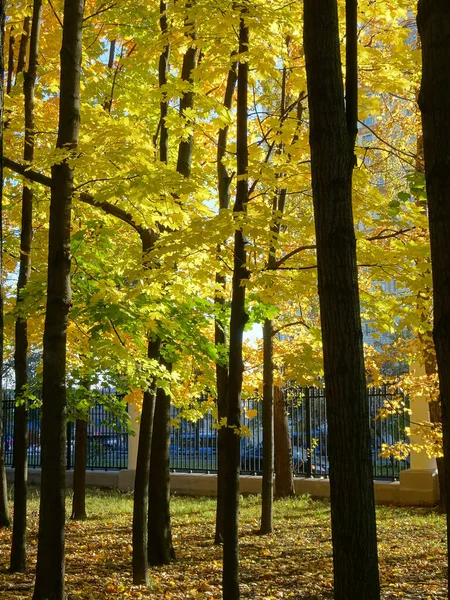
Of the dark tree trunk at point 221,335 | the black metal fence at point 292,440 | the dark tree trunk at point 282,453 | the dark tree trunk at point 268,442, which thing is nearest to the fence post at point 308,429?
the black metal fence at point 292,440

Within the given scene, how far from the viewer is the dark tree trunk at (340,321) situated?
415 centimetres

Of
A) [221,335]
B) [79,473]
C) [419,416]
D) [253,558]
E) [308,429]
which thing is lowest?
[253,558]

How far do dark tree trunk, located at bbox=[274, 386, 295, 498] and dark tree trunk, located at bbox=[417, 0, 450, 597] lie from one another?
14.4m

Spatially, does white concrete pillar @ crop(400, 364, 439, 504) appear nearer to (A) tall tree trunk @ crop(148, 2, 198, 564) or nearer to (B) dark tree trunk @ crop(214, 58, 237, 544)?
(B) dark tree trunk @ crop(214, 58, 237, 544)

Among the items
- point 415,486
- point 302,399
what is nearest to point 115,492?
point 302,399

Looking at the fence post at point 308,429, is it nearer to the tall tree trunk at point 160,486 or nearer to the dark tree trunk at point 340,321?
the tall tree trunk at point 160,486

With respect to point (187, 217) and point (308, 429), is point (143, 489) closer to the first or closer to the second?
point (187, 217)

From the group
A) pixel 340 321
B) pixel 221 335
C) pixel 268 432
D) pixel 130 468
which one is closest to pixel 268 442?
pixel 268 432

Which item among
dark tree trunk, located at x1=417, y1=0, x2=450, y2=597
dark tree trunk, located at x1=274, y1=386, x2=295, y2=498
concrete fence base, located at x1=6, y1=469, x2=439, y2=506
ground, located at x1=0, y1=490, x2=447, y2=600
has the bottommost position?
ground, located at x1=0, y1=490, x2=447, y2=600

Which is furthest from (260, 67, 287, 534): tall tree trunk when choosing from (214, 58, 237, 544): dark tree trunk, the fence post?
the fence post

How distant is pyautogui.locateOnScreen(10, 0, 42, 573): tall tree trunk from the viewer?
865 cm

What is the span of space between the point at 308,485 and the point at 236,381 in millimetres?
11087

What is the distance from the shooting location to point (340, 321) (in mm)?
4270

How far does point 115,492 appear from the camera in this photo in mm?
19469
